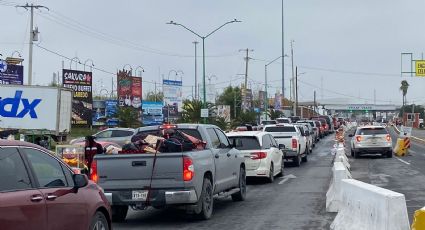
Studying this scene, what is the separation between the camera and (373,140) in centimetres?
3062

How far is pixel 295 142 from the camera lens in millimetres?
26234

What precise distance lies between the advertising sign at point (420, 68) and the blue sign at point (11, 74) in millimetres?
36850

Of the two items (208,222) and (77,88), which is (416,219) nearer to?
(208,222)

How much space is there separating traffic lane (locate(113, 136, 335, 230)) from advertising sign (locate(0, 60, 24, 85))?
145 feet

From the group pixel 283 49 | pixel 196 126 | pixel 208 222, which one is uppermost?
pixel 283 49

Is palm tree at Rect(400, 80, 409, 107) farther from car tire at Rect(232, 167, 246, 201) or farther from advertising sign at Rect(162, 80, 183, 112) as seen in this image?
car tire at Rect(232, 167, 246, 201)

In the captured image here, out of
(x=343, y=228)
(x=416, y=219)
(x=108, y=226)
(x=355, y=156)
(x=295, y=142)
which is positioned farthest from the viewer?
(x=355, y=156)

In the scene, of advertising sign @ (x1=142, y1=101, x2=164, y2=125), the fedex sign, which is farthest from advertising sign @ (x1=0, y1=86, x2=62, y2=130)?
advertising sign @ (x1=142, y1=101, x2=164, y2=125)

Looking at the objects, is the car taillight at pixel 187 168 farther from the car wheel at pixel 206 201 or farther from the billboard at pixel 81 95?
the billboard at pixel 81 95

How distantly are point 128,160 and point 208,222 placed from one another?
192 cm

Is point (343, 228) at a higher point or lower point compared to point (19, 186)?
lower

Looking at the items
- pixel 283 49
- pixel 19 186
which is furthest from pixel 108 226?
pixel 283 49

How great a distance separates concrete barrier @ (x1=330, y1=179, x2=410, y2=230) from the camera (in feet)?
20.7

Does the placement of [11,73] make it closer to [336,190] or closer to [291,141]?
[291,141]
